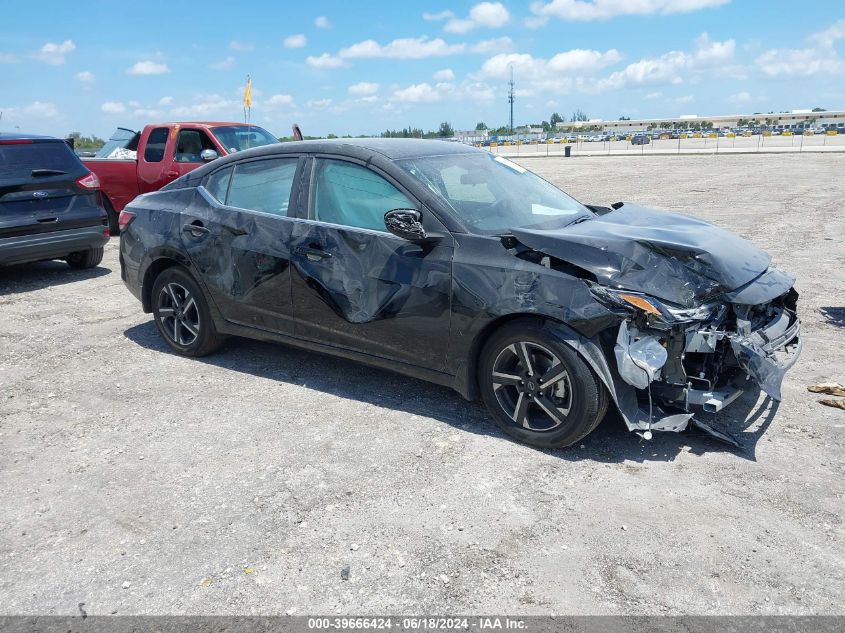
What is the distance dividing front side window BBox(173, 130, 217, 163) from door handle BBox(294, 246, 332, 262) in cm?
762

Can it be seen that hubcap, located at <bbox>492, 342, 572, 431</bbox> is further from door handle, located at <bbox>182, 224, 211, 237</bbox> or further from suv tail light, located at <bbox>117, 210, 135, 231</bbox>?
suv tail light, located at <bbox>117, 210, 135, 231</bbox>

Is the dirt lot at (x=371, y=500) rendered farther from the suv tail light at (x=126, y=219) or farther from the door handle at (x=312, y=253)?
the suv tail light at (x=126, y=219)

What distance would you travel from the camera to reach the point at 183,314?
5.82 metres

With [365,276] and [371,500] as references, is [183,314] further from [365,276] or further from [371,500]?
[371,500]

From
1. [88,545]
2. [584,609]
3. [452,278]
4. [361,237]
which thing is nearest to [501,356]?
[452,278]

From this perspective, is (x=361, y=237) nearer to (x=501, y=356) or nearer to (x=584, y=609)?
(x=501, y=356)

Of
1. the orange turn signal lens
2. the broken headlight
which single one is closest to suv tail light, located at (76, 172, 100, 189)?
the broken headlight

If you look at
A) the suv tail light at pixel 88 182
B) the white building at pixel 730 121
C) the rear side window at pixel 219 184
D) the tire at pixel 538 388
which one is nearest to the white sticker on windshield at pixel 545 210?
the tire at pixel 538 388

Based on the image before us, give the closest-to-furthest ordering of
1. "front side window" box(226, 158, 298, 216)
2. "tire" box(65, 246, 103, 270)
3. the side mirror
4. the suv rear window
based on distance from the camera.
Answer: the side mirror → "front side window" box(226, 158, 298, 216) → the suv rear window → "tire" box(65, 246, 103, 270)

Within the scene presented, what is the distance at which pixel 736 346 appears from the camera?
385 cm

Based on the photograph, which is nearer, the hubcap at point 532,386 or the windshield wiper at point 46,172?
the hubcap at point 532,386

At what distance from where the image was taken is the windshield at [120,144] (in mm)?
12717

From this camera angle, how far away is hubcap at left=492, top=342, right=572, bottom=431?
3.97 meters

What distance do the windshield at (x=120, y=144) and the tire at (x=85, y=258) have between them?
332cm
